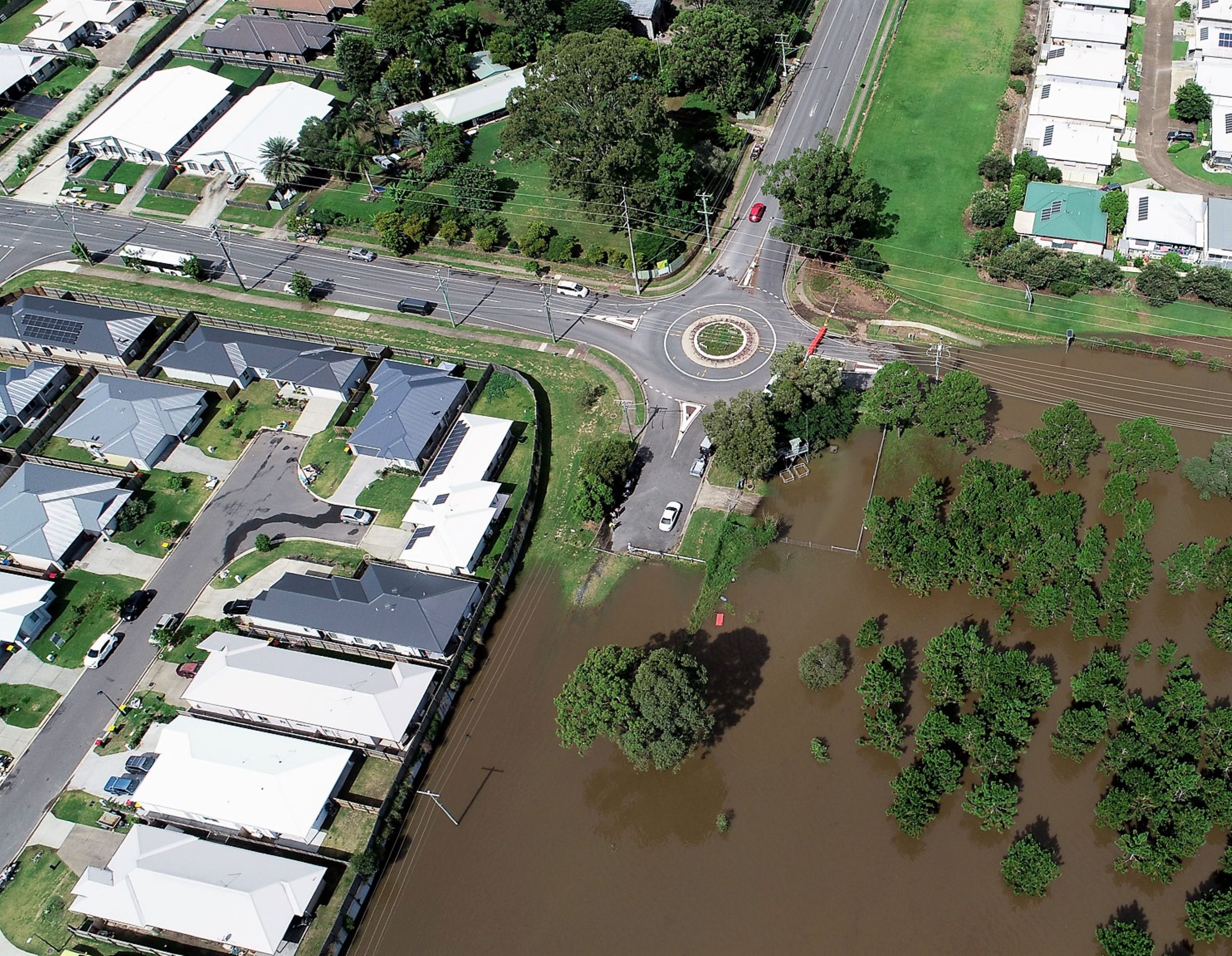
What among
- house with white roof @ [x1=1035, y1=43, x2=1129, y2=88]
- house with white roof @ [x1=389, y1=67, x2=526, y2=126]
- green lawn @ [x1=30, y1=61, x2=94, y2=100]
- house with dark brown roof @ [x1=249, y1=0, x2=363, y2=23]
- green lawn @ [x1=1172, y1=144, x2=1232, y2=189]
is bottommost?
green lawn @ [x1=1172, y1=144, x2=1232, y2=189]

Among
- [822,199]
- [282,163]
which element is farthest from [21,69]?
[822,199]

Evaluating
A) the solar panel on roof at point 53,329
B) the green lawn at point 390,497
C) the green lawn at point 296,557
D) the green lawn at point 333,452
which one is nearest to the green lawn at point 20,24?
the solar panel on roof at point 53,329

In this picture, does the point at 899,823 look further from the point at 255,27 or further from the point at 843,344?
the point at 255,27

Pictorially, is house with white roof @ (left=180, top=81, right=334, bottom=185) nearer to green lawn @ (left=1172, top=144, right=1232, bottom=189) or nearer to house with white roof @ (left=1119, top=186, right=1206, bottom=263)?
house with white roof @ (left=1119, top=186, right=1206, bottom=263)

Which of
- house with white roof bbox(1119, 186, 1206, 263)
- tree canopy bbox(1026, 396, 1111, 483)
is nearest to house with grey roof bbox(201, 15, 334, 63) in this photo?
house with white roof bbox(1119, 186, 1206, 263)

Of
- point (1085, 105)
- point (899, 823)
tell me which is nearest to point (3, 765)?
point (899, 823)

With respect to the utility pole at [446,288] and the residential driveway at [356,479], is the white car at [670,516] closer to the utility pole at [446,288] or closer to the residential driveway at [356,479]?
the residential driveway at [356,479]

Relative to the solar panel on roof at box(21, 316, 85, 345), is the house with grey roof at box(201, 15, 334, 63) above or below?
above
